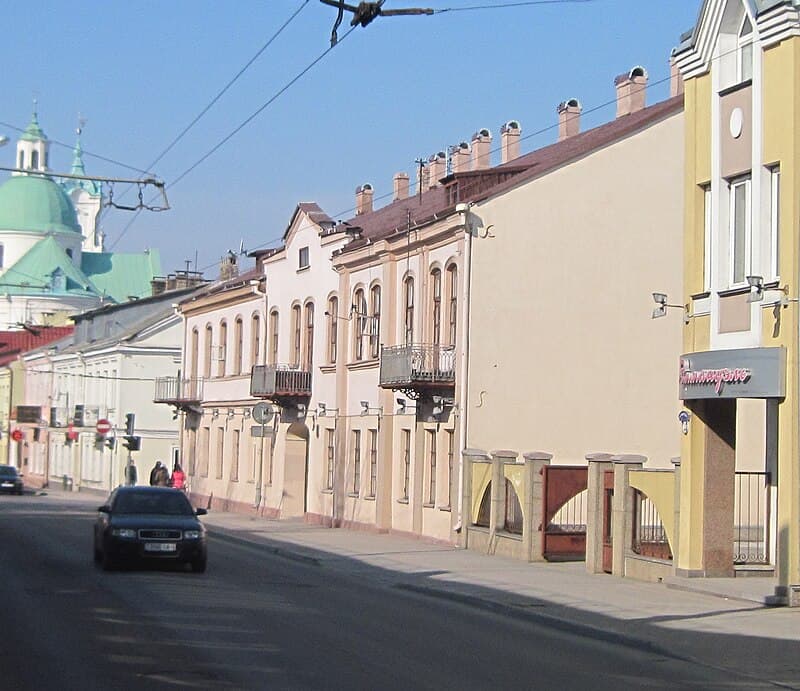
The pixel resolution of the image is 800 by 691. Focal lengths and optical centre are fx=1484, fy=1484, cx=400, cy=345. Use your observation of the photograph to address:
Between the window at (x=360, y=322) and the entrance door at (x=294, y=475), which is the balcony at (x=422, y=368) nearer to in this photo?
the window at (x=360, y=322)

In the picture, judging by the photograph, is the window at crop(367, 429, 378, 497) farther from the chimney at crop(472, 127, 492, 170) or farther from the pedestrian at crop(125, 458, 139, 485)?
the pedestrian at crop(125, 458, 139, 485)

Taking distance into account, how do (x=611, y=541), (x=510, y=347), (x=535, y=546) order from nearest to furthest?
(x=611, y=541)
(x=535, y=546)
(x=510, y=347)

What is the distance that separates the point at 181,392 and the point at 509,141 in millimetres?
18811

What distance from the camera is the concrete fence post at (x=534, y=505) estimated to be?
27016 millimetres

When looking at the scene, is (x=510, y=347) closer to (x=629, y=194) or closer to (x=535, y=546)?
(x=629, y=194)

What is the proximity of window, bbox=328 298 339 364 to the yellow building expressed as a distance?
19108mm

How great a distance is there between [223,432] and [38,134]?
99.3 m

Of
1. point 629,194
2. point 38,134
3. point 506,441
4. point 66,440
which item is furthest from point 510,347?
point 38,134

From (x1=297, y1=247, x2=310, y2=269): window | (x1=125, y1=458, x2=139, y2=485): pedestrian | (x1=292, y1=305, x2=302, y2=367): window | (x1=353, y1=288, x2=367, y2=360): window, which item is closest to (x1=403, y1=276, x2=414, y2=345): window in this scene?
(x1=353, y1=288, x2=367, y2=360): window

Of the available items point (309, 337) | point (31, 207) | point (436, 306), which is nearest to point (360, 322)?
point (309, 337)

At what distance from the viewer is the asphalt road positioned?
12660 millimetres

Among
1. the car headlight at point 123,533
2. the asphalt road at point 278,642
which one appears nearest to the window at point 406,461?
the asphalt road at point 278,642

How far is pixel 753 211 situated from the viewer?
2069 cm

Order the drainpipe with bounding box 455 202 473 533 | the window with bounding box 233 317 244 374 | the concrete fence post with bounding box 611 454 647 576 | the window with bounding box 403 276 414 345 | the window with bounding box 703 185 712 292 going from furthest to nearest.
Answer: the window with bounding box 233 317 244 374 → the window with bounding box 403 276 414 345 → the drainpipe with bounding box 455 202 473 533 → the concrete fence post with bounding box 611 454 647 576 → the window with bounding box 703 185 712 292
